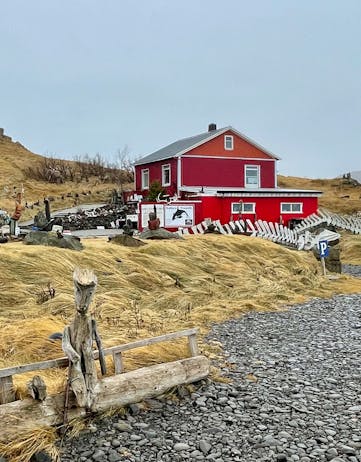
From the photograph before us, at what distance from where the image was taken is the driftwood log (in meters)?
4.18

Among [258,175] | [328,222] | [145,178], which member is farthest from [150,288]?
[145,178]

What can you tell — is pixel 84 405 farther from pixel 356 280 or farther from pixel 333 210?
pixel 333 210

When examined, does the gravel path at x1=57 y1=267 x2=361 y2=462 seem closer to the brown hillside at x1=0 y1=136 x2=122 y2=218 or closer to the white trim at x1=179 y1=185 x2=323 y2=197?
the white trim at x1=179 y1=185 x2=323 y2=197

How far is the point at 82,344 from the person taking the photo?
181 inches

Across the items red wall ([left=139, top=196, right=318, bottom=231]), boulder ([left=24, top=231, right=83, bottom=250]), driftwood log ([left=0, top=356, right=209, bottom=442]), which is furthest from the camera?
red wall ([left=139, top=196, right=318, bottom=231])

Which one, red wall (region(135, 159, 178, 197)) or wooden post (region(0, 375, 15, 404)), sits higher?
red wall (region(135, 159, 178, 197))

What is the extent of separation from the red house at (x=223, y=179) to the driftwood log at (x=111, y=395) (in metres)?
16.9

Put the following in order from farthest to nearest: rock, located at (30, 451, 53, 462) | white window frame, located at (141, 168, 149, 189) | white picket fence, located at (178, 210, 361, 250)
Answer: white window frame, located at (141, 168, 149, 189), white picket fence, located at (178, 210, 361, 250), rock, located at (30, 451, 53, 462)

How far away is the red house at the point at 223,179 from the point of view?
2370 cm

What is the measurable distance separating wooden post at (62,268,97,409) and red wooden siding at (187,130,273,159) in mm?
23681

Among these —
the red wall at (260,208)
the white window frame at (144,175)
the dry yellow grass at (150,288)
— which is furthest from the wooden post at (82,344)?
the white window frame at (144,175)

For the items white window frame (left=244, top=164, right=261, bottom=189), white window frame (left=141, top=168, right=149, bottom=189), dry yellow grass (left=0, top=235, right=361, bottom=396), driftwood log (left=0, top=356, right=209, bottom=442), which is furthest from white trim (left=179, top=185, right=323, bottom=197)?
driftwood log (left=0, top=356, right=209, bottom=442)

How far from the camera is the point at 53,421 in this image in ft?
14.3

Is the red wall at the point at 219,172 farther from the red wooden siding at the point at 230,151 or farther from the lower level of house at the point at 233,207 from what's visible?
the lower level of house at the point at 233,207
